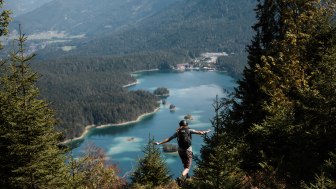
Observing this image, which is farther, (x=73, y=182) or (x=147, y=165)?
(x=147, y=165)

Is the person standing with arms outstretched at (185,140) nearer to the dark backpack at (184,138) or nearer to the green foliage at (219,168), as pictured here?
the dark backpack at (184,138)

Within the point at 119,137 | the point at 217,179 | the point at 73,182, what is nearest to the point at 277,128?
the point at 217,179

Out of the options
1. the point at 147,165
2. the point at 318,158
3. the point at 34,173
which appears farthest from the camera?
the point at 147,165

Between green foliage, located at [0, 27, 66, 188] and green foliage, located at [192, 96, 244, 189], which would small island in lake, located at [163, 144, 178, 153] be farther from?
green foliage, located at [192, 96, 244, 189]

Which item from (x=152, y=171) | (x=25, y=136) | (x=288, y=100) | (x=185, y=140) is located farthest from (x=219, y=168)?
(x=152, y=171)

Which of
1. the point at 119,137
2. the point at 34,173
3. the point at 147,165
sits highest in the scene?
the point at 34,173

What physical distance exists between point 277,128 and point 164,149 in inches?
4612

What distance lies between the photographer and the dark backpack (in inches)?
640

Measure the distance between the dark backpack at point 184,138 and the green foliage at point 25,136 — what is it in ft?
20.9

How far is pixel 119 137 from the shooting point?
17775 cm

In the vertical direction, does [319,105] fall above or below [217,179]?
above

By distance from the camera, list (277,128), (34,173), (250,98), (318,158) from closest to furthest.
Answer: (318,158) → (34,173) → (277,128) → (250,98)

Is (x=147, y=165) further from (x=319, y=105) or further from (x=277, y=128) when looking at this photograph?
(x=319, y=105)

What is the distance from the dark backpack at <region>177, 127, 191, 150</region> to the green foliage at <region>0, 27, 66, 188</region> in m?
6.36
